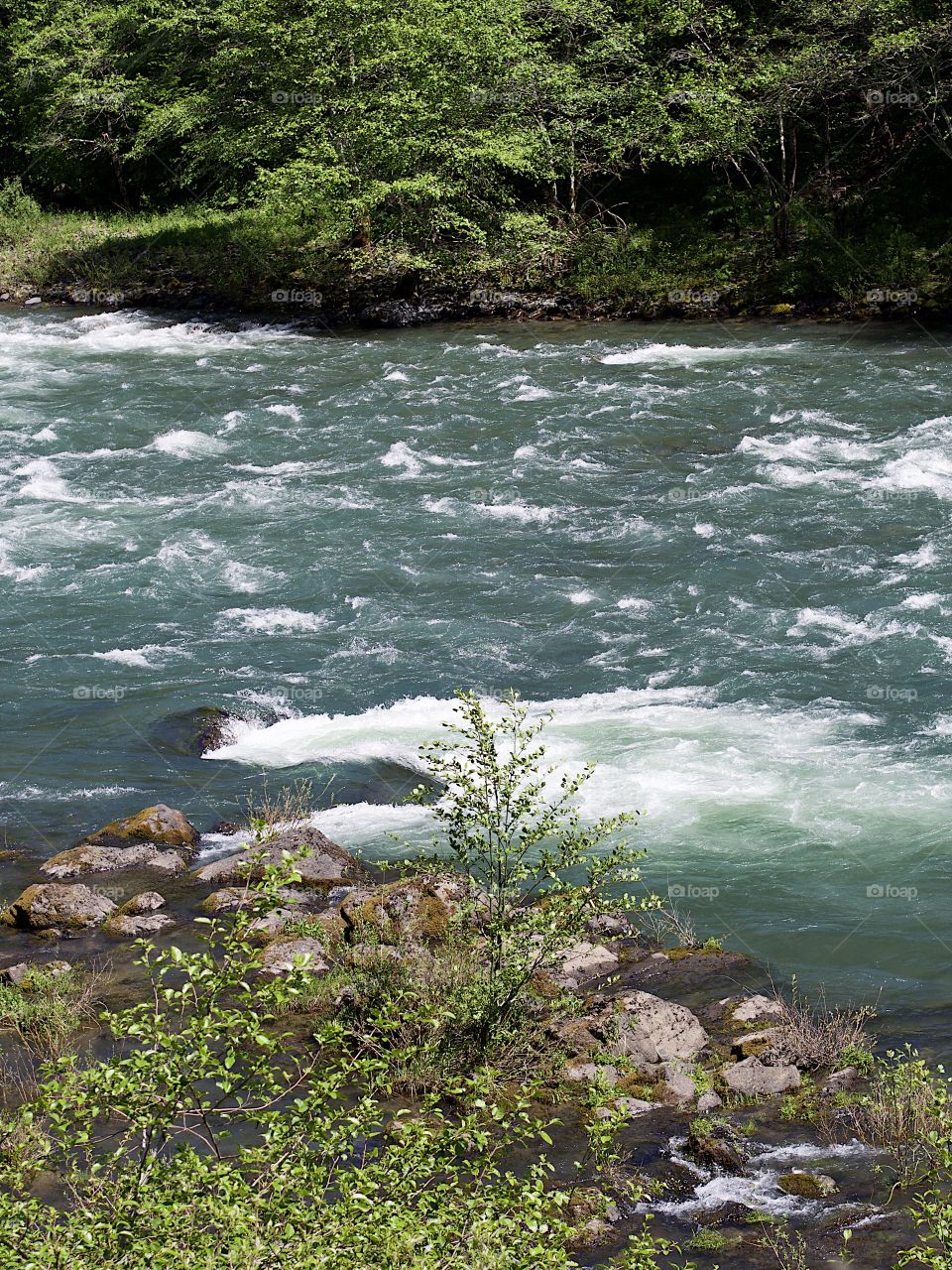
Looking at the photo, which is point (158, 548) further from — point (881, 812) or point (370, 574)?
point (881, 812)

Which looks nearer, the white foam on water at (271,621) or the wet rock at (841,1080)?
the wet rock at (841,1080)

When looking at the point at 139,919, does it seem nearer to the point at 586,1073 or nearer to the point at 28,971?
the point at 28,971

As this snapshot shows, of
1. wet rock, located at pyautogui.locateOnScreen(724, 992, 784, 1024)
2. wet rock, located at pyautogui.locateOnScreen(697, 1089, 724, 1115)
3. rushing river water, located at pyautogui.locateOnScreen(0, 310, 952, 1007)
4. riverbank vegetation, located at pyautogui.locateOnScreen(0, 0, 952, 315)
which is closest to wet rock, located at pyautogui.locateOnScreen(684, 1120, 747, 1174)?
wet rock, located at pyautogui.locateOnScreen(697, 1089, 724, 1115)

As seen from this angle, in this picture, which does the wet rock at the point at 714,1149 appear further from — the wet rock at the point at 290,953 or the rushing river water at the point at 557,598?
the wet rock at the point at 290,953

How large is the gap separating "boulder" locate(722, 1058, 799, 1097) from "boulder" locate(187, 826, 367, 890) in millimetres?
4007

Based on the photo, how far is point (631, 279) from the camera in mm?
31000

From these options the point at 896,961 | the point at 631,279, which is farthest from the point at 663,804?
the point at 631,279

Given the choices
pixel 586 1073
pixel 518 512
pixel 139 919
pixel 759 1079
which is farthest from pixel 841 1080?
pixel 518 512

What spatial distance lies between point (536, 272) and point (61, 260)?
14200mm

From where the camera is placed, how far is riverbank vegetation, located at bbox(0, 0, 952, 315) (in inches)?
1161

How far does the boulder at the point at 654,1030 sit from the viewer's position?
8.36 meters

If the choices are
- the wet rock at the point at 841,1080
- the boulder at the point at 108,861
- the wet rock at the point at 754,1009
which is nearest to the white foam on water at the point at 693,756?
the boulder at the point at 108,861

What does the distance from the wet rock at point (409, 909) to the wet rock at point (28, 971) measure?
6.66ft

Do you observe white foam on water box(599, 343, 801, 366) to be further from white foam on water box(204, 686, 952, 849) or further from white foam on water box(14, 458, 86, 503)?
white foam on water box(204, 686, 952, 849)
